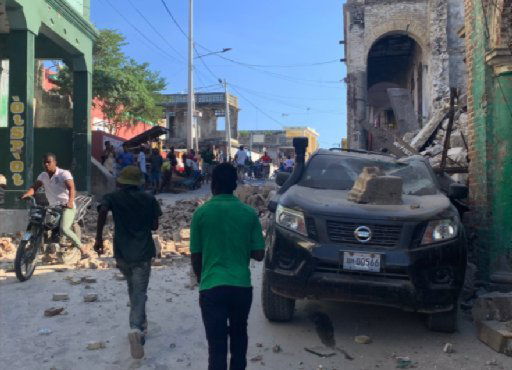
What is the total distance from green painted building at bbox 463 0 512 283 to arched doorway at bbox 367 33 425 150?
38.4 feet

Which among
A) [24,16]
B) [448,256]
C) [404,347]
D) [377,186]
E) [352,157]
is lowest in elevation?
[404,347]

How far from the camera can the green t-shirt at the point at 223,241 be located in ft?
10.7

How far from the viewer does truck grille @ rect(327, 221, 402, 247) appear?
473 cm

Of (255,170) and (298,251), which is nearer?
(298,251)

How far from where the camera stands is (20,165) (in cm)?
1079

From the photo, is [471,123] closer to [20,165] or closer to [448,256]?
[448,256]

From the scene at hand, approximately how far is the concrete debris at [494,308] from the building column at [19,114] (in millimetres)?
9093

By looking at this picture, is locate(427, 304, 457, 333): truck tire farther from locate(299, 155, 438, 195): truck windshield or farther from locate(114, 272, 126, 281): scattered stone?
locate(114, 272, 126, 281): scattered stone

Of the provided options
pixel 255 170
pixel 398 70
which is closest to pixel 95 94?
pixel 255 170

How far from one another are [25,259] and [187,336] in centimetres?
317

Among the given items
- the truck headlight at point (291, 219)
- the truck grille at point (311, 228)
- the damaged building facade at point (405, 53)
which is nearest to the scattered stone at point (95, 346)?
the truck headlight at point (291, 219)

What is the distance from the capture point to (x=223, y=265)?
3.27 metres

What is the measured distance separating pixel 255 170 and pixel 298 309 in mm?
21192

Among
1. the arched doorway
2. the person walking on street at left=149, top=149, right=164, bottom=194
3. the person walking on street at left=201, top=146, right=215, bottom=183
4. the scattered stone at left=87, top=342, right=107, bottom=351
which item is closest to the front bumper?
the scattered stone at left=87, top=342, right=107, bottom=351
